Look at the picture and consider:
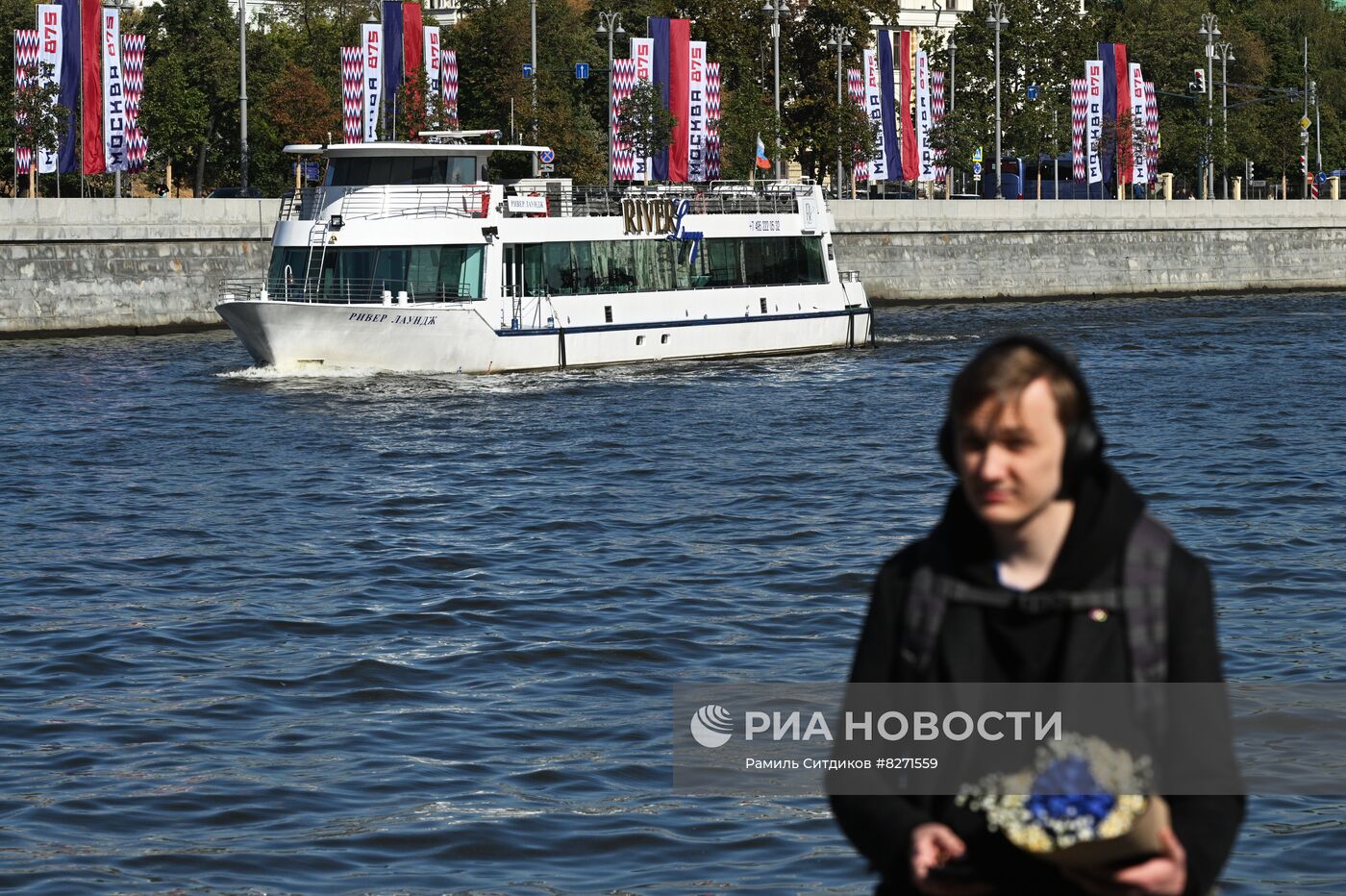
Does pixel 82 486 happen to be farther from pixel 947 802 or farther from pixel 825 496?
pixel 947 802

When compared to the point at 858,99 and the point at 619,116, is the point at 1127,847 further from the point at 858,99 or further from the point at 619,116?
the point at 858,99

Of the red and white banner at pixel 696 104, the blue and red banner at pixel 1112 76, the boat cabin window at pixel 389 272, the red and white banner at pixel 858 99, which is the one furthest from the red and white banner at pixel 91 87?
the blue and red banner at pixel 1112 76

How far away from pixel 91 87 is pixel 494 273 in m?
19.4

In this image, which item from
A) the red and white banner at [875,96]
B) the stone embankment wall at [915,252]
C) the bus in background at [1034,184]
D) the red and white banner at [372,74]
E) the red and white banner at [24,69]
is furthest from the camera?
the bus in background at [1034,184]

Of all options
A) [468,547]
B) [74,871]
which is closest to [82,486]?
[468,547]

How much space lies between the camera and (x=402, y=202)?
36.8 metres

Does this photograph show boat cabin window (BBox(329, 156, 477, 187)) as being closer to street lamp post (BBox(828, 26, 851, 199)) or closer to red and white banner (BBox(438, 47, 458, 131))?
red and white banner (BBox(438, 47, 458, 131))

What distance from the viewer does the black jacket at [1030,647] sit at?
3.71 meters

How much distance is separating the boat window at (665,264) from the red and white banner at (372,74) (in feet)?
56.0

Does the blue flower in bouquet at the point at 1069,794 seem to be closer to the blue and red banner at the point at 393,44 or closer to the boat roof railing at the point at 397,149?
the boat roof railing at the point at 397,149

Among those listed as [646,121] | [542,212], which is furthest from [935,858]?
[646,121]

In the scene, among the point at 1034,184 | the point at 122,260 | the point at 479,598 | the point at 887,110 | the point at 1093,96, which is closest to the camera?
the point at 479,598

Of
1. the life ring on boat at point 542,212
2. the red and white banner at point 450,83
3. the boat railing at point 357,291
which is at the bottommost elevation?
the boat railing at point 357,291

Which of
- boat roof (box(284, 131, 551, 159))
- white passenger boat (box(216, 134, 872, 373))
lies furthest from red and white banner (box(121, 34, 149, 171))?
boat roof (box(284, 131, 551, 159))
